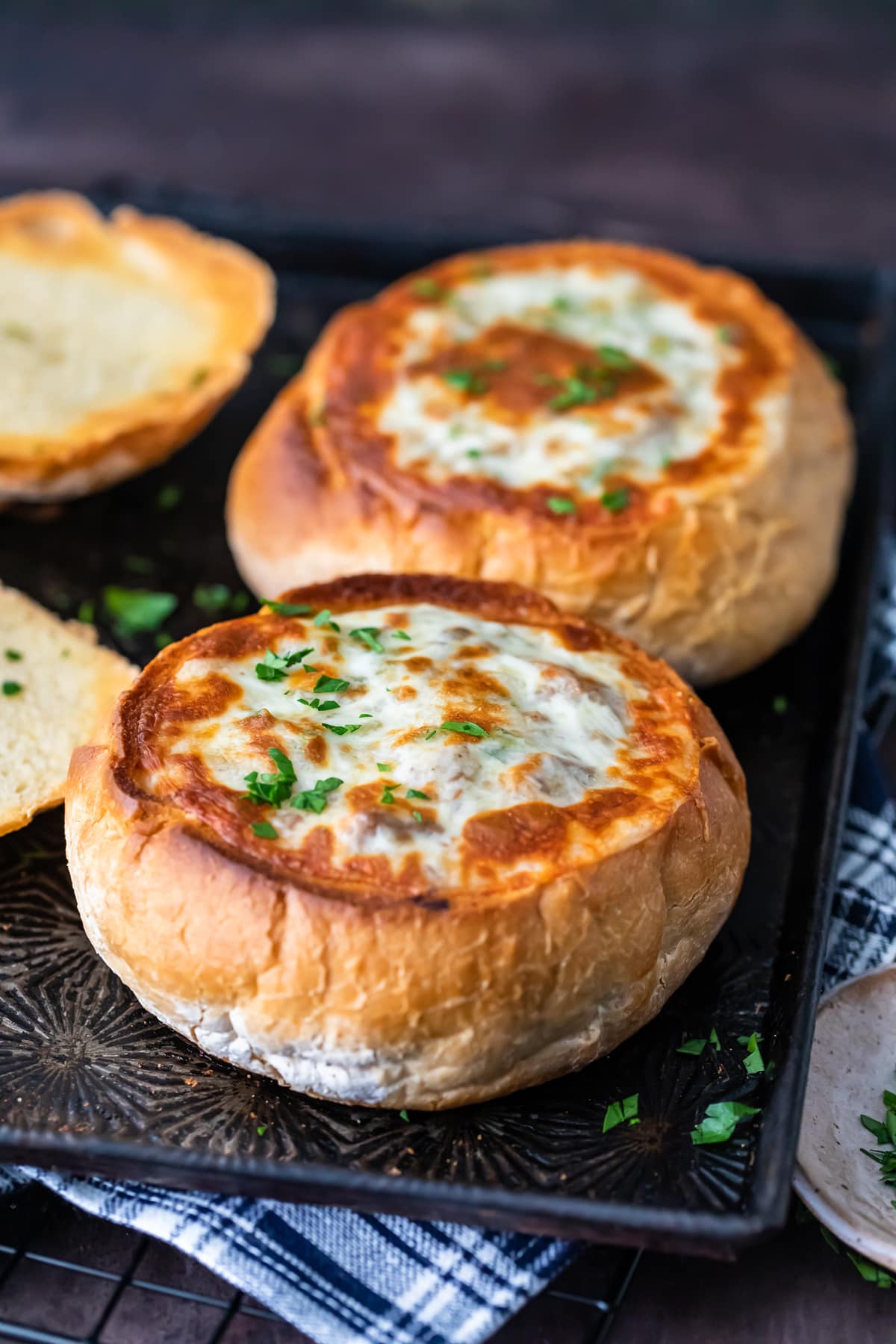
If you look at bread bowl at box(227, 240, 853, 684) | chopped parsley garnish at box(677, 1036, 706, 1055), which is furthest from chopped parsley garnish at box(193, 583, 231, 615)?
chopped parsley garnish at box(677, 1036, 706, 1055)

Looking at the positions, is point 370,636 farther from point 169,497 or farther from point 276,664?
point 169,497

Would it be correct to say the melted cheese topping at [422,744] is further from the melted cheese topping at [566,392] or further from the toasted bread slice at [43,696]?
the melted cheese topping at [566,392]

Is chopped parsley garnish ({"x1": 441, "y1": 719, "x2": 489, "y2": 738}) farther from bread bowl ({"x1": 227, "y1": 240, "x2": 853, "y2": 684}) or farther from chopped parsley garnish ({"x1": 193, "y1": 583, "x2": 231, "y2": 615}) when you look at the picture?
chopped parsley garnish ({"x1": 193, "y1": 583, "x2": 231, "y2": 615})

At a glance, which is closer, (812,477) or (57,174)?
(812,477)

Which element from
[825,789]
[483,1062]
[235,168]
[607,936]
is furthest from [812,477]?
[235,168]

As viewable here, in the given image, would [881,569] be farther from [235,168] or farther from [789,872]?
[235,168]

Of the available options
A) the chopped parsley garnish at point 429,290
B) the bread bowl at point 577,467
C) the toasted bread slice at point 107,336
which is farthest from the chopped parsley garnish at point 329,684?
the chopped parsley garnish at point 429,290
